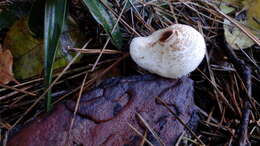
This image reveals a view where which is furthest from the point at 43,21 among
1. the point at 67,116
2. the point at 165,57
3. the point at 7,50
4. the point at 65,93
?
the point at 165,57

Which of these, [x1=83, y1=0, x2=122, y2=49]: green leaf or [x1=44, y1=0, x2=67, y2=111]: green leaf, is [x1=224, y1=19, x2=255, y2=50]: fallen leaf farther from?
[x1=44, y1=0, x2=67, y2=111]: green leaf

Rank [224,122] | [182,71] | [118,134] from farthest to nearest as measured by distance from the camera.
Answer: [224,122] < [182,71] < [118,134]

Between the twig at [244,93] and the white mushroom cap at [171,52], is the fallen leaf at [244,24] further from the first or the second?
the white mushroom cap at [171,52]

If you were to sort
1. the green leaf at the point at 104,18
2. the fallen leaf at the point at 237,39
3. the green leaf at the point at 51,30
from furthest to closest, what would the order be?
the fallen leaf at the point at 237,39, the green leaf at the point at 104,18, the green leaf at the point at 51,30

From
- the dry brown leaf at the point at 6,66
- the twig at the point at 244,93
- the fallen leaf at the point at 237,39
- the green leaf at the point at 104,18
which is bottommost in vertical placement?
the twig at the point at 244,93

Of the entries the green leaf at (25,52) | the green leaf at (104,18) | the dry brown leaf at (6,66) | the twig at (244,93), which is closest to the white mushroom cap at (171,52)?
the green leaf at (104,18)

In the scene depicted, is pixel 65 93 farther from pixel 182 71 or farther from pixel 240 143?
pixel 240 143
